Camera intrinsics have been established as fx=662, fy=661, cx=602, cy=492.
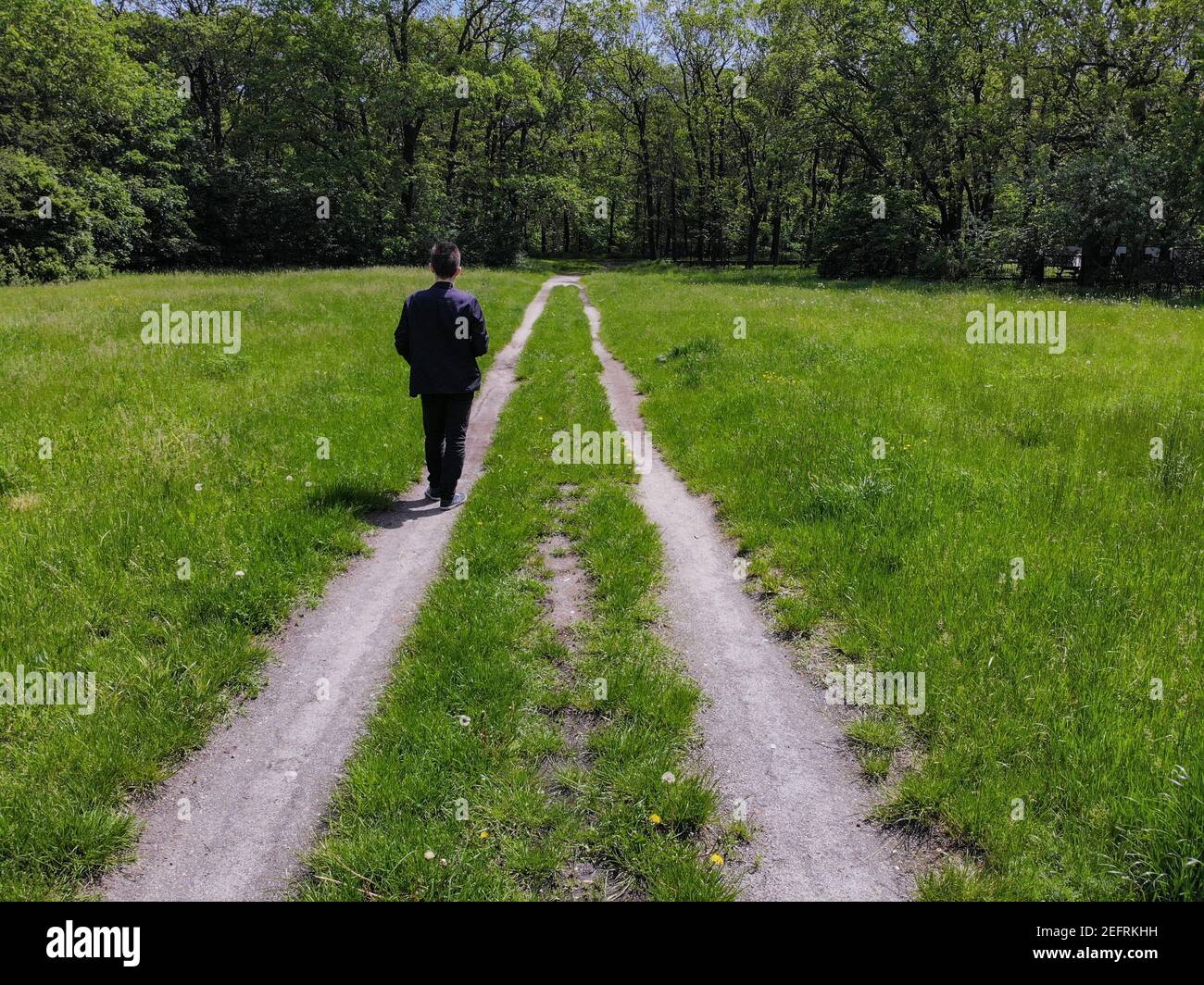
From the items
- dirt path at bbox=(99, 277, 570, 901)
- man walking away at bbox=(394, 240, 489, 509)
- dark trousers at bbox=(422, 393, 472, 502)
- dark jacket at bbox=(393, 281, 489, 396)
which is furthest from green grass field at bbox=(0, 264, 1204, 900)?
dark jacket at bbox=(393, 281, 489, 396)

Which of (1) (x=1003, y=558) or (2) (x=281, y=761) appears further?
(1) (x=1003, y=558)

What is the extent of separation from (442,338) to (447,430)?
3.83 feet

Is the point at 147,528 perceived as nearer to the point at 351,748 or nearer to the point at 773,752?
the point at 351,748

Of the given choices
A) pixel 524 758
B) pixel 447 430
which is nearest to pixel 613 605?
pixel 524 758

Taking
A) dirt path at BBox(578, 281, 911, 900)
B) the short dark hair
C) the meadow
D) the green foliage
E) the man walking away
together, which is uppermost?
the green foliage

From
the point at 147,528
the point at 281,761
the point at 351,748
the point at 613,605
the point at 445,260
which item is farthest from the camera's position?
the point at 445,260

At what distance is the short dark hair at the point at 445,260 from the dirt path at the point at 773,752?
4.40 metres

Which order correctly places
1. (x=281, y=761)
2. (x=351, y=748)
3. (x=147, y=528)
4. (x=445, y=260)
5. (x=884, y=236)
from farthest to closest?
1. (x=884, y=236)
2. (x=445, y=260)
3. (x=147, y=528)
4. (x=351, y=748)
5. (x=281, y=761)

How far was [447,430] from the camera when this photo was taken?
862 cm

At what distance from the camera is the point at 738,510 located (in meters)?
8.09

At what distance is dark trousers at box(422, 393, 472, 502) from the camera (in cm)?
858

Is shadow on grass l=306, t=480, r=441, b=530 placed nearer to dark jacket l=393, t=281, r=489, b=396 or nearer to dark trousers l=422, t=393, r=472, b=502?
dark trousers l=422, t=393, r=472, b=502

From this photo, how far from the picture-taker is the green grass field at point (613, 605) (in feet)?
11.4

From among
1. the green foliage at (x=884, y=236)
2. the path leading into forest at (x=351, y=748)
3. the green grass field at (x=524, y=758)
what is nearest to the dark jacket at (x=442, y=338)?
the green grass field at (x=524, y=758)
